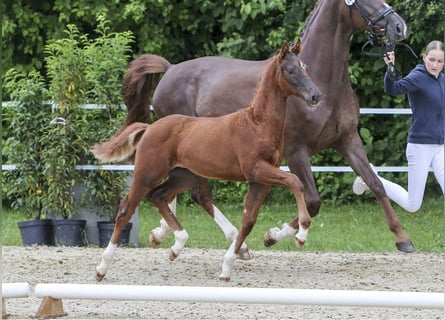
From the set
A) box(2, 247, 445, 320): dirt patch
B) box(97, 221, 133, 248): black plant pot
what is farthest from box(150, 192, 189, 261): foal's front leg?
box(97, 221, 133, 248): black plant pot

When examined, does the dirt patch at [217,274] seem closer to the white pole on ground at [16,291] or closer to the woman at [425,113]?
the white pole on ground at [16,291]

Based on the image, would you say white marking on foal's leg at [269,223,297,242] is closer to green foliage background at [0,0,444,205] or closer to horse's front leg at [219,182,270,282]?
horse's front leg at [219,182,270,282]

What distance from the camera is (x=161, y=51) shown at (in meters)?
14.4

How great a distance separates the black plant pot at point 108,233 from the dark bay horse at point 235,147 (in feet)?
7.04

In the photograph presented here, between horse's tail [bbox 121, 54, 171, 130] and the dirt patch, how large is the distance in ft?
4.04

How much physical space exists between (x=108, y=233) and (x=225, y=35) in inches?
205

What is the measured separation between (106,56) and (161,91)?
1.40m

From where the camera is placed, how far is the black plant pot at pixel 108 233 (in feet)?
32.9

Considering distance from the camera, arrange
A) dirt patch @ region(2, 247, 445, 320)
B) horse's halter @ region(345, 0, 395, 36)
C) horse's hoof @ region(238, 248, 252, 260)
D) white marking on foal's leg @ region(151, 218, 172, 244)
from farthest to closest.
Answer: horse's hoof @ region(238, 248, 252, 260) → white marking on foal's leg @ region(151, 218, 172, 244) → horse's halter @ region(345, 0, 395, 36) → dirt patch @ region(2, 247, 445, 320)

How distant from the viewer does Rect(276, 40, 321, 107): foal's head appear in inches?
273

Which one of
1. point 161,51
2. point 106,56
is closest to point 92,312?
point 106,56

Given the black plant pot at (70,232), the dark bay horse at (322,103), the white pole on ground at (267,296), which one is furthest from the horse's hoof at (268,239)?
the white pole on ground at (267,296)

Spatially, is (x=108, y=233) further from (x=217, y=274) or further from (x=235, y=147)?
(x=235, y=147)

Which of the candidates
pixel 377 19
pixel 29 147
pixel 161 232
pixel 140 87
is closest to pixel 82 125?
pixel 29 147
